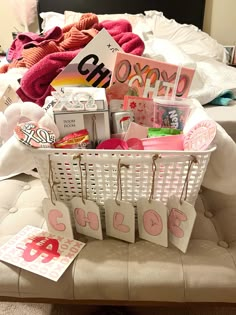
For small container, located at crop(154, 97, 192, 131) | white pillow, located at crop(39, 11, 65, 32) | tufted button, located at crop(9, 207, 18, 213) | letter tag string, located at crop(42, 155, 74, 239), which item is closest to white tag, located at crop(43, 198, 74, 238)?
letter tag string, located at crop(42, 155, 74, 239)

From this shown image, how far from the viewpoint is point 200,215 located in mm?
735

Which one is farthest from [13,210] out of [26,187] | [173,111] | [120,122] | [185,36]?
[185,36]

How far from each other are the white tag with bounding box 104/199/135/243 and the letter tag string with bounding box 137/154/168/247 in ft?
0.08

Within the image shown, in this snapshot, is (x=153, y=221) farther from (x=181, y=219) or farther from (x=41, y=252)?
(x=41, y=252)

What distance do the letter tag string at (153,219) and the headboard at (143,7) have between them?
2.22m

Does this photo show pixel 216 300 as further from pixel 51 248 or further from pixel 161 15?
pixel 161 15

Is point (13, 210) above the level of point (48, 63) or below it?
below

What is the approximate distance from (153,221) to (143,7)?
225 centimetres

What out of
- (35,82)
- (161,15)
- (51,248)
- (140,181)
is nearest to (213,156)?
(140,181)

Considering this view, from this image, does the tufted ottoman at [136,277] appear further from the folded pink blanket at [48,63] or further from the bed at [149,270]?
the folded pink blanket at [48,63]

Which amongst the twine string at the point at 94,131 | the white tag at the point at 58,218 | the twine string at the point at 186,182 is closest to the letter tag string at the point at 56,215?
the white tag at the point at 58,218

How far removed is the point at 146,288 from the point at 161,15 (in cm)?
219

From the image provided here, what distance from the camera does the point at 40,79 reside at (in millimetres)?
1044

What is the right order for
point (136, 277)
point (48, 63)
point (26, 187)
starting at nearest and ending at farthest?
point (136, 277) < point (26, 187) < point (48, 63)
